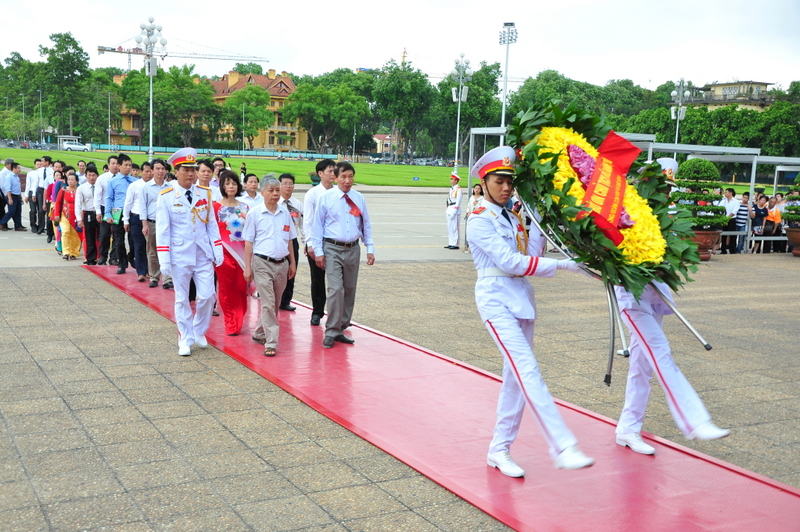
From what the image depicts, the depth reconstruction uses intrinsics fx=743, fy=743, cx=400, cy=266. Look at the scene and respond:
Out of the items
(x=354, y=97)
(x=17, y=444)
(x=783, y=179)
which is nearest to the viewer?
(x=17, y=444)

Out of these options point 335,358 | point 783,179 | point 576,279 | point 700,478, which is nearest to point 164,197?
point 335,358

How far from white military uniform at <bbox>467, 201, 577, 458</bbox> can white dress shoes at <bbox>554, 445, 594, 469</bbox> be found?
14 cm

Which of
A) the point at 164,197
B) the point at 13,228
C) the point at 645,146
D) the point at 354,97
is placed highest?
the point at 354,97

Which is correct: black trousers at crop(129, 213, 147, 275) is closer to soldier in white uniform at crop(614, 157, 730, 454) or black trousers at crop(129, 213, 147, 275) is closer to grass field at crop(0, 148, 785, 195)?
soldier in white uniform at crop(614, 157, 730, 454)

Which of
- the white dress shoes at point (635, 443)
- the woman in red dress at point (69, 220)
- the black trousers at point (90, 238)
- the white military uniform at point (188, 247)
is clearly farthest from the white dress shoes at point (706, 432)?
the woman in red dress at point (69, 220)

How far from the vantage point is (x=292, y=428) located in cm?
533

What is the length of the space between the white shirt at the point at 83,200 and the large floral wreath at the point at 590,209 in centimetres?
1021

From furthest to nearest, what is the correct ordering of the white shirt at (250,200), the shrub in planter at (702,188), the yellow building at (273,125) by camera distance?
the yellow building at (273,125) < the shrub in planter at (702,188) < the white shirt at (250,200)

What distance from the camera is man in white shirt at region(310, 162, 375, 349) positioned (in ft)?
25.6

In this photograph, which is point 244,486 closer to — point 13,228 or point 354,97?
point 13,228

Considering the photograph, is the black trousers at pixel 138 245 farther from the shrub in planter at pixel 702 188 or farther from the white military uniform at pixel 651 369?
the shrub in planter at pixel 702 188

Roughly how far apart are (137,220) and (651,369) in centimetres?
897

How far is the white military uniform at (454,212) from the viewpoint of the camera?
55.7 feet

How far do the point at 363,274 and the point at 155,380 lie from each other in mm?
6644
